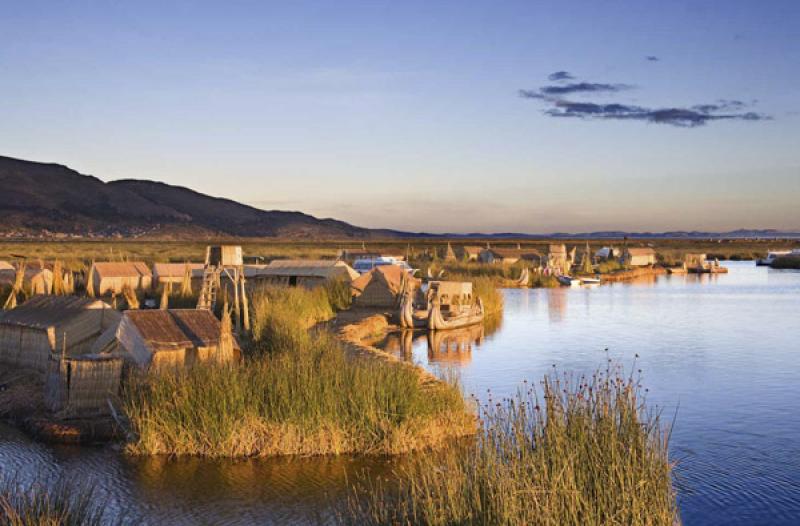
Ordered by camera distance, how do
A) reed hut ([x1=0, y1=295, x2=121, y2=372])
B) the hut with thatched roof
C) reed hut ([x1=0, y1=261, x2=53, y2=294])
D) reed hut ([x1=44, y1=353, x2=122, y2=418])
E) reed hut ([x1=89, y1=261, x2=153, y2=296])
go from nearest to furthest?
reed hut ([x1=44, y1=353, x2=122, y2=418])
the hut with thatched roof
reed hut ([x1=0, y1=295, x2=121, y2=372])
reed hut ([x1=0, y1=261, x2=53, y2=294])
reed hut ([x1=89, y1=261, x2=153, y2=296])

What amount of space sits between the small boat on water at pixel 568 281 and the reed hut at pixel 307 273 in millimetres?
17487

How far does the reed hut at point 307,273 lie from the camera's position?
2736cm

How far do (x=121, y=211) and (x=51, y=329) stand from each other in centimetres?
12306

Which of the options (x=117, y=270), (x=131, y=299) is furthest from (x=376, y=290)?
(x=131, y=299)

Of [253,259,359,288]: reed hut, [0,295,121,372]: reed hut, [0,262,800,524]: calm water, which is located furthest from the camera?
[253,259,359,288]: reed hut

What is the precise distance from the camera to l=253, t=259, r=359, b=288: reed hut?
27.4 metres

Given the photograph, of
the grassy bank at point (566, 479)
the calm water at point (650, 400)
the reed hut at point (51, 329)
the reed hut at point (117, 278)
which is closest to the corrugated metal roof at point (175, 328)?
the reed hut at point (51, 329)

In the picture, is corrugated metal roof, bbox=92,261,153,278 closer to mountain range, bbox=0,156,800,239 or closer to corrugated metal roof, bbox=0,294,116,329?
corrugated metal roof, bbox=0,294,116,329

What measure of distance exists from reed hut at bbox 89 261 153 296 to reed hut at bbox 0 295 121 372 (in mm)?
8091

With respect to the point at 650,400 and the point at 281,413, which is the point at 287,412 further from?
the point at 650,400

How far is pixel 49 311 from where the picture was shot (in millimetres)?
13766

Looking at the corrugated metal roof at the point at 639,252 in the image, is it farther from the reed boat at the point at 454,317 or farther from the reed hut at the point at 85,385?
the reed hut at the point at 85,385

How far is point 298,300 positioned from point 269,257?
3643 cm

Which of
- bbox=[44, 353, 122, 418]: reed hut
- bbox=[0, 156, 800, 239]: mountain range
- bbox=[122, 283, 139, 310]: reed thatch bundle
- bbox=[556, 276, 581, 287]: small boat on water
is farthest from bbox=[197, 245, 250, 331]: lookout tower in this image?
bbox=[0, 156, 800, 239]: mountain range
